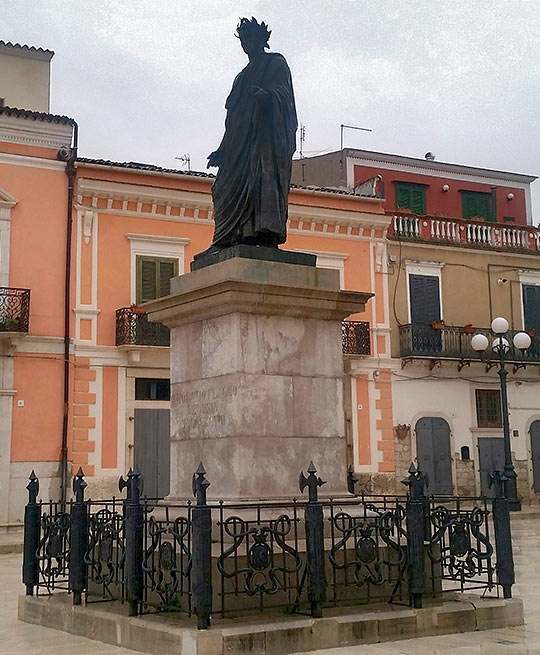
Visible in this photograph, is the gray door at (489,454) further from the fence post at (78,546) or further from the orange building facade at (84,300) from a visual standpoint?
the fence post at (78,546)

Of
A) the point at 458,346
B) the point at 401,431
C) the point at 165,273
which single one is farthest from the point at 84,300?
the point at 458,346

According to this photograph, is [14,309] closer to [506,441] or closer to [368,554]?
[506,441]

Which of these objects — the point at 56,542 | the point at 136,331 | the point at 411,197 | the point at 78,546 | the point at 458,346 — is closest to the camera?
the point at 78,546

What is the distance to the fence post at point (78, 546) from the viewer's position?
738cm

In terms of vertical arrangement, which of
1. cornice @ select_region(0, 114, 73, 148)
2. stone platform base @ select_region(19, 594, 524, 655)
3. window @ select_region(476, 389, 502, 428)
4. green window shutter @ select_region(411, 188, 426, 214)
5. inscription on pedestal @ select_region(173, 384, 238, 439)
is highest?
green window shutter @ select_region(411, 188, 426, 214)

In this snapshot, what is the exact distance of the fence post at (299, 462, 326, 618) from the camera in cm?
630

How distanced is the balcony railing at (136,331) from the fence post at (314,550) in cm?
1595

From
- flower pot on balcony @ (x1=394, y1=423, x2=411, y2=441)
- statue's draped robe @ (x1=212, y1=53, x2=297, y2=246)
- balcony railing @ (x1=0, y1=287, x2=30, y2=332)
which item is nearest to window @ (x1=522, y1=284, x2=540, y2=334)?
flower pot on balcony @ (x1=394, y1=423, x2=411, y2=441)

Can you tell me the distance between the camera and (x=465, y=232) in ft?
89.6

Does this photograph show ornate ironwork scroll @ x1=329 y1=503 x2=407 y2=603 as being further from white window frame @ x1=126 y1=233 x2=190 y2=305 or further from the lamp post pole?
white window frame @ x1=126 y1=233 x2=190 y2=305

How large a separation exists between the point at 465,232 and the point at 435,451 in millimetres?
6342

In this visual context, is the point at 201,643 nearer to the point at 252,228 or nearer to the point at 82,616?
the point at 82,616

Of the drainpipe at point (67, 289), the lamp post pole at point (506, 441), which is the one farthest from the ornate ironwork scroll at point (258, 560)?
the drainpipe at point (67, 289)

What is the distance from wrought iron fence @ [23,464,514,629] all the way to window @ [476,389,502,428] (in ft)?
64.2
